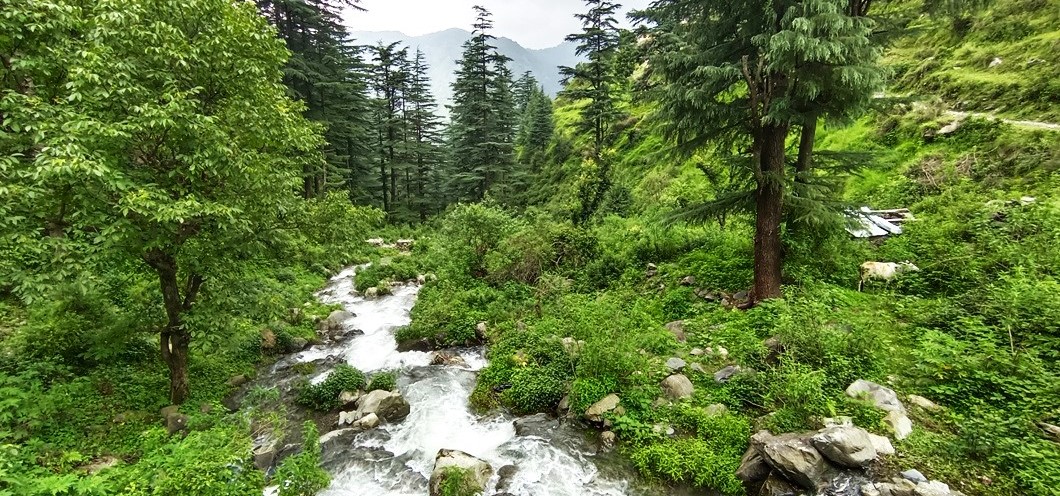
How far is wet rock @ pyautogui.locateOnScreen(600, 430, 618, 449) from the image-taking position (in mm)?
8664

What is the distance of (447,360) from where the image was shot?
43.5 feet

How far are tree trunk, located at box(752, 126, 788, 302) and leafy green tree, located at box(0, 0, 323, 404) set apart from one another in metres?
10.8

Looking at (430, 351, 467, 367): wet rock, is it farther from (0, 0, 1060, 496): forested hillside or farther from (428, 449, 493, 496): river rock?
(428, 449, 493, 496): river rock

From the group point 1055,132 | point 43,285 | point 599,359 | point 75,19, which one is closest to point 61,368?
point 43,285

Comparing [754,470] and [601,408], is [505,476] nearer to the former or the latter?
[601,408]

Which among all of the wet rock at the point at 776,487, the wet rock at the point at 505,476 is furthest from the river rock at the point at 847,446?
the wet rock at the point at 505,476

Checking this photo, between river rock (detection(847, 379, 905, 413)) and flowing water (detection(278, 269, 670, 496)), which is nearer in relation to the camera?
river rock (detection(847, 379, 905, 413))

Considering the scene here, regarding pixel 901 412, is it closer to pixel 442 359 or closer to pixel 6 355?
pixel 442 359

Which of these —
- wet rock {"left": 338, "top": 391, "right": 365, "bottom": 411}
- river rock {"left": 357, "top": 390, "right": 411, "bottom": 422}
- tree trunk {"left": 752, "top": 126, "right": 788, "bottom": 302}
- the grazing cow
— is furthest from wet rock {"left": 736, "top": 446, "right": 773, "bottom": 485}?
wet rock {"left": 338, "top": 391, "right": 365, "bottom": 411}

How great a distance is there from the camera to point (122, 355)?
10703 mm

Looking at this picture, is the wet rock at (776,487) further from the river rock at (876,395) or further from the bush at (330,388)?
the bush at (330,388)

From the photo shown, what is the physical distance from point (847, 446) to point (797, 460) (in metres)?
0.75

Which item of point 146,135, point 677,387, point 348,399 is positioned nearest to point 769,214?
point 677,387

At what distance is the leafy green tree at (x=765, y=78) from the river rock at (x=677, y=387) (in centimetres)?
353
